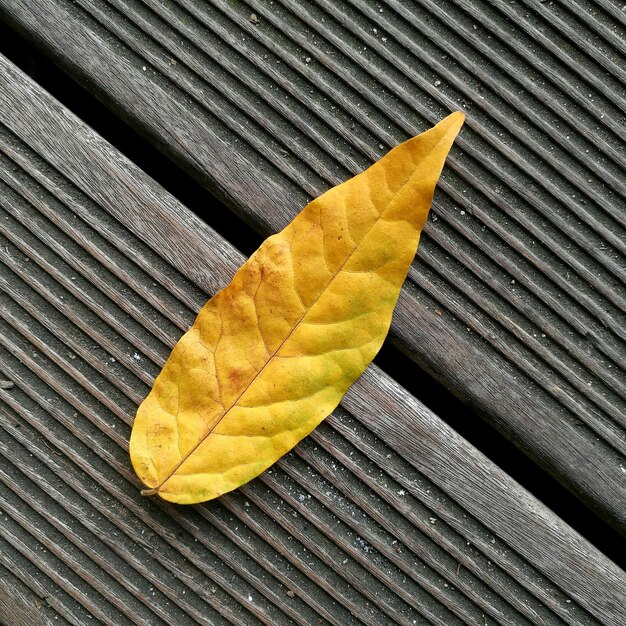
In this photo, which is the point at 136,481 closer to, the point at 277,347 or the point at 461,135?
the point at 277,347

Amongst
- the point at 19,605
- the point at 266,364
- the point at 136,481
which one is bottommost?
the point at 19,605

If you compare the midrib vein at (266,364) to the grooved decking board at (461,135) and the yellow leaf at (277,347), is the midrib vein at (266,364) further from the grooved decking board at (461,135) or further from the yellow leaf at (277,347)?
the grooved decking board at (461,135)

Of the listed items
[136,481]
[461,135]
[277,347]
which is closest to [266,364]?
[277,347]

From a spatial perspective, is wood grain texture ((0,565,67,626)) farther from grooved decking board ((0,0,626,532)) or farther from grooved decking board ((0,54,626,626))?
grooved decking board ((0,0,626,532))

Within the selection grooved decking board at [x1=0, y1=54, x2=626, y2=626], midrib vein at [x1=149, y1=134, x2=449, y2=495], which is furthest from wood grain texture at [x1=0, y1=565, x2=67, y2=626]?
midrib vein at [x1=149, y1=134, x2=449, y2=495]

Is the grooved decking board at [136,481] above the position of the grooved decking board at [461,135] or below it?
below

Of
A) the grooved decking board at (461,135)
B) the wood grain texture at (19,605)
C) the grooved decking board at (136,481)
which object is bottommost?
the wood grain texture at (19,605)

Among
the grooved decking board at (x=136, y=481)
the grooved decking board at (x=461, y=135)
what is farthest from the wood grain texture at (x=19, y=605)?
the grooved decking board at (x=461, y=135)
